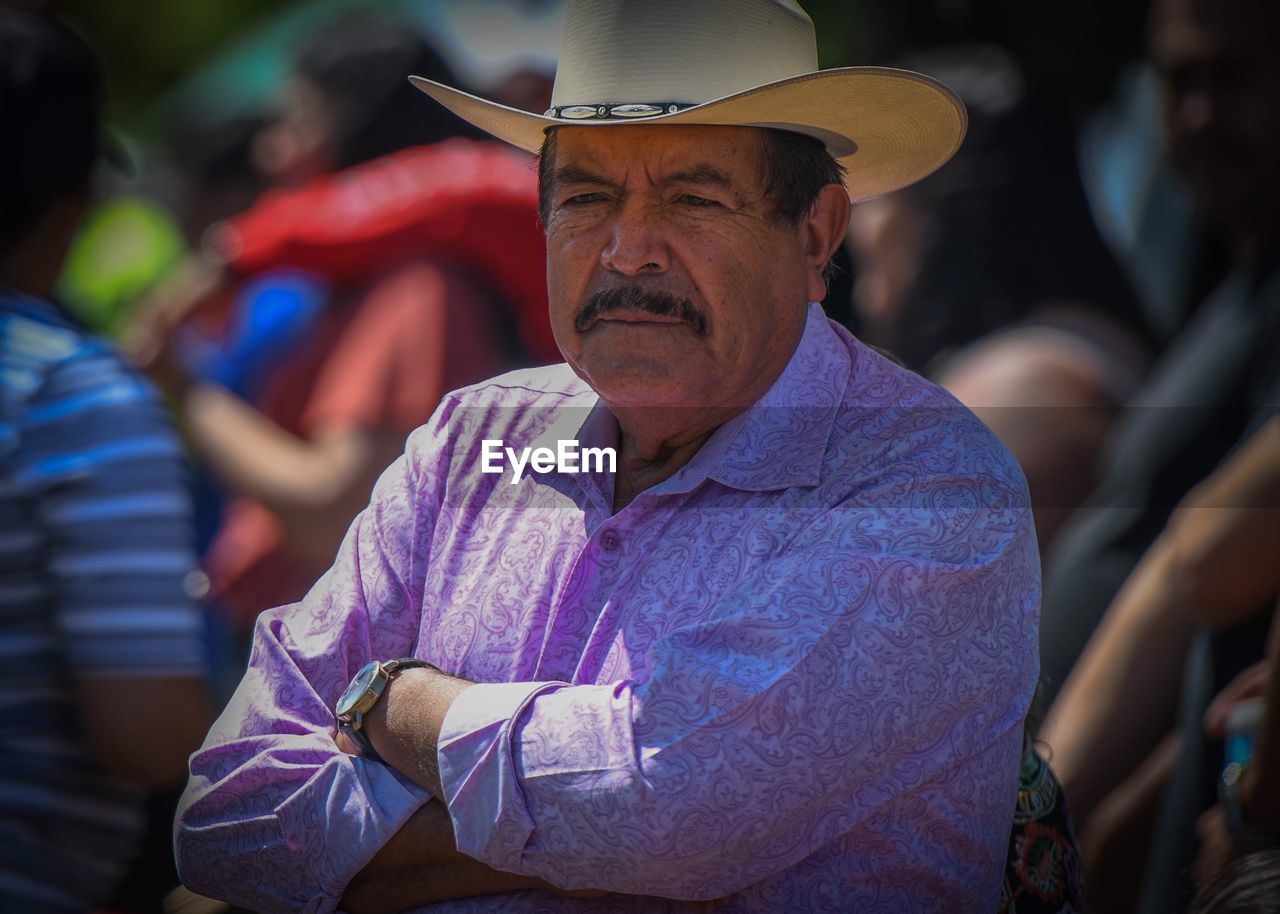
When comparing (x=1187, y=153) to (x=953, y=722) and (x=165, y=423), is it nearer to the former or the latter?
(x=953, y=722)

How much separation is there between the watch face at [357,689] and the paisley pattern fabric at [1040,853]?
0.95 m

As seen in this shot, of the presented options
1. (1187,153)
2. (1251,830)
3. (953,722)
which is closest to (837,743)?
(953,722)

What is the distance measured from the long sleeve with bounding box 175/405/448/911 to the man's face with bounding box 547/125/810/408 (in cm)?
41

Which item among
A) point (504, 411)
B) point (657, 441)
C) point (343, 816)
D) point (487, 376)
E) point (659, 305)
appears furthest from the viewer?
point (487, 376)

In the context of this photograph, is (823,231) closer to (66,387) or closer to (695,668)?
(695,668)

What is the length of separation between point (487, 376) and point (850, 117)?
1.04 m

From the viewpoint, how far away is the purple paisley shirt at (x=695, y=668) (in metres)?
1.90

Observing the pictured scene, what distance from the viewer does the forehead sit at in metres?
2.17

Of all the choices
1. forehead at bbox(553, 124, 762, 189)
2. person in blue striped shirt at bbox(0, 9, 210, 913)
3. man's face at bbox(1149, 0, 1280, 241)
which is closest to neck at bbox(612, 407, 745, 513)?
forehead at bbox(553, 124, 762, 189)

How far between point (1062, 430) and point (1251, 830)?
1.23 meters

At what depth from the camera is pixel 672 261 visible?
2.19 meters

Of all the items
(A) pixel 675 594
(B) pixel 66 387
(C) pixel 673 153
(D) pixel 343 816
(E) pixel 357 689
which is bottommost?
(D) pixel 343 816

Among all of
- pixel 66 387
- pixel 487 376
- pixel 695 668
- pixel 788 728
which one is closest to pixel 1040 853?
pixel 788 728

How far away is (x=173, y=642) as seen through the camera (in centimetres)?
251
